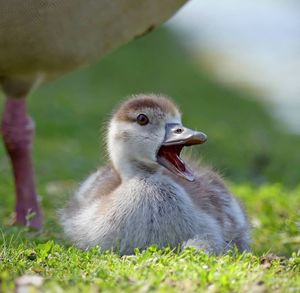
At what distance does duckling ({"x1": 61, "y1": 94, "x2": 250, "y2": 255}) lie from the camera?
17.6 ft

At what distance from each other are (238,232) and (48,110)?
7230 mm

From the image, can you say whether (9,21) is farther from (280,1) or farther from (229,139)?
(280,1)

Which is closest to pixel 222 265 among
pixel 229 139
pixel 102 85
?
pixel 229 139

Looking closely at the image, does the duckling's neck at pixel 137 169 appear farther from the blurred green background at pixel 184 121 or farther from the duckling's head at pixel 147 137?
the blurred green background at pixel 184 121

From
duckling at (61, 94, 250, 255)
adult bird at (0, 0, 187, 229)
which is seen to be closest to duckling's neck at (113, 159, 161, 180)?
duckling at (61, 94, 250, 255)

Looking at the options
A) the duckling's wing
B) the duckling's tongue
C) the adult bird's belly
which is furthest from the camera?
the adult bird's belly

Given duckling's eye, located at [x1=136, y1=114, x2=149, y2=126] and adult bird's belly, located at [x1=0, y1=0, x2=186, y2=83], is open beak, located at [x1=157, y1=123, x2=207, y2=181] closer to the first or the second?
duckling's eye, located at [x1=136, y1=114, x2=149, y2=126]

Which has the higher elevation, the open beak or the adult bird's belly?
the adult bird's belly

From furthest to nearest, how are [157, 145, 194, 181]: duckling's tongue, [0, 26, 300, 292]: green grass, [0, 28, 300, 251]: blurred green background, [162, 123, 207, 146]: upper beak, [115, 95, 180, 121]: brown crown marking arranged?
[0, 28, 300, 251]: blurred green background
[115, 95, 180, 121]: brown crown marking
[157, 145, 194, 181]: duckling's tongue
[162, 123, 207, 146]: upper beak
[0, 26, 300, 292]: green grass

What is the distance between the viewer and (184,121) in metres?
12.7

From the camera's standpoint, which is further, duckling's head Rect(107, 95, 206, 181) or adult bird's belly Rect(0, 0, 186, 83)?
adult bird's belly Rect(0, 0, 186, 83)

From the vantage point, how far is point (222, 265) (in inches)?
181

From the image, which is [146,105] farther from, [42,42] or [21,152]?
[21,152]

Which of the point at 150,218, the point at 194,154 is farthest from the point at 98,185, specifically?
the point at 194,154
